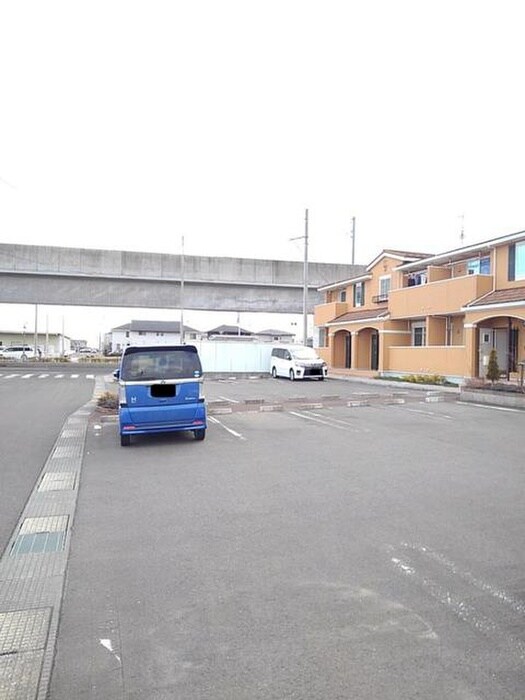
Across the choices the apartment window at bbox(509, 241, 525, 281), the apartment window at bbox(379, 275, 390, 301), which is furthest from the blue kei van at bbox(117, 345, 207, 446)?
the apartment window at bbox(379, 275, 390, 301)

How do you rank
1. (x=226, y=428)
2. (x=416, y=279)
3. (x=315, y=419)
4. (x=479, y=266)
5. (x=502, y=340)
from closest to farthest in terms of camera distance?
(x=226, y=428) < (x=315, y=419) < (x=502, y=340) < (x=479, y=266) < (x=416, y=279)

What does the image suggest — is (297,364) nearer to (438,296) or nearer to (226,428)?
(438,296)

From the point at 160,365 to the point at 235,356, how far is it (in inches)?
1043

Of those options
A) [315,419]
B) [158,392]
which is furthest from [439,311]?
[158,392]

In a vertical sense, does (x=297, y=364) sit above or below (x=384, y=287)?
below

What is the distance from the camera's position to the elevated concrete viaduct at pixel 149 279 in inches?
1256

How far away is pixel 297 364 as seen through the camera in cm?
2998

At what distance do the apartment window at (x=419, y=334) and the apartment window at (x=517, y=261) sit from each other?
6.39m

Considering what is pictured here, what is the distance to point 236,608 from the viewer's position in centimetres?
367

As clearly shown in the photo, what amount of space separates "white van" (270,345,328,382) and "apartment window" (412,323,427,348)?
5.05 meters

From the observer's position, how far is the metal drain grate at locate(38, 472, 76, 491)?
272 inches

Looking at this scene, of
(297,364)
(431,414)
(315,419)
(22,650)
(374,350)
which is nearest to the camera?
(22,650)

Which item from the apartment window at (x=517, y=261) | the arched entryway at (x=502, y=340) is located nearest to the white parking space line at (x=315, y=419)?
the arched entryway at (x=502, y=340)

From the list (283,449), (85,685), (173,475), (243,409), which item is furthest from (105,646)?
(243,409)
